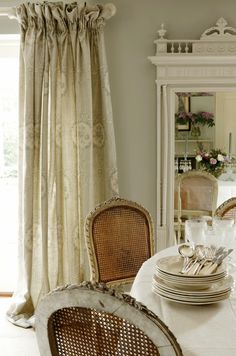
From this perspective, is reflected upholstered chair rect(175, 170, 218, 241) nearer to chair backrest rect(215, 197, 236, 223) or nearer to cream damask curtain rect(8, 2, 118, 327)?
cream damask curtain rect(8, 2, 118, 327)

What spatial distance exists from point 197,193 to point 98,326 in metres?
2.21

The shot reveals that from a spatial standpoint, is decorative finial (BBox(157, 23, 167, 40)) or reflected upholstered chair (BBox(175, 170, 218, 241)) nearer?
decorative finial (BBox(157, 23, 167, 40))

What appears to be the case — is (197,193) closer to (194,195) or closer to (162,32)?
(194,195)

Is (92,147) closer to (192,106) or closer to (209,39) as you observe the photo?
(192,106)

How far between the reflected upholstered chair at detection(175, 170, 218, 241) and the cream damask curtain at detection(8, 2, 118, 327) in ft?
1.56

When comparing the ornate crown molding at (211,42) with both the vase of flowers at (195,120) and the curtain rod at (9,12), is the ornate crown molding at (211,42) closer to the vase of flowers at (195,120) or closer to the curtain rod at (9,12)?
the vase of flowers at (195,120)

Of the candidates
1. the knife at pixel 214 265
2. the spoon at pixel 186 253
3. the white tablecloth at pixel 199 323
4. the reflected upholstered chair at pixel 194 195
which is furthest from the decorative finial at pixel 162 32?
the white tablecloth at pixel 199 323

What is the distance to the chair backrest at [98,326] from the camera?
2.92 feet

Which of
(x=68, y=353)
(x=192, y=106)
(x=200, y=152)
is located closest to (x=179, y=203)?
(x=200, y=152)

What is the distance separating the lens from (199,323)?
129cm

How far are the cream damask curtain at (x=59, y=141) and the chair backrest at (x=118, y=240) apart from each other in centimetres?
66

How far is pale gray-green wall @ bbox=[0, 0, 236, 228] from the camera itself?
2984 mm

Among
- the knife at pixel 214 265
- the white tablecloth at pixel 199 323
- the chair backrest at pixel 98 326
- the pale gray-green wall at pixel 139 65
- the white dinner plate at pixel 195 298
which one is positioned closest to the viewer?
the chair backrest at pixel 98 326

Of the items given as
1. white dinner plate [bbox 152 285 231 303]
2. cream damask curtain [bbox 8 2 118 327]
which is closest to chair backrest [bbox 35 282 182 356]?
white dinner plate [bbox 152 285 231 303]
